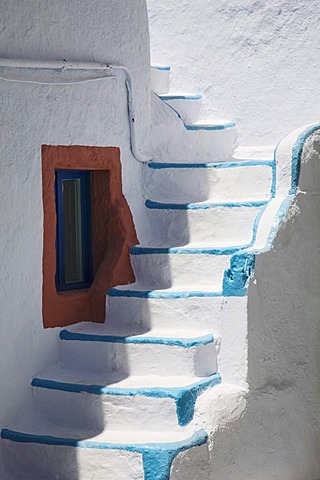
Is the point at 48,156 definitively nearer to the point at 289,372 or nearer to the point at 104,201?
the point at 104,201

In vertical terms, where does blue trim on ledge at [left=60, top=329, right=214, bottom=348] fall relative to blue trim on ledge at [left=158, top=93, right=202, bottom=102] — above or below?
below

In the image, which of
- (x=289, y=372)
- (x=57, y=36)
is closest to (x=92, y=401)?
(x=289, y=372)

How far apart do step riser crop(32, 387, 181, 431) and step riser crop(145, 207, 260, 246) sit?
156 centimetres

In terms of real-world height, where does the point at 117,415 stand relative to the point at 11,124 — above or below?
below

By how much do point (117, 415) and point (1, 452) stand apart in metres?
0.82

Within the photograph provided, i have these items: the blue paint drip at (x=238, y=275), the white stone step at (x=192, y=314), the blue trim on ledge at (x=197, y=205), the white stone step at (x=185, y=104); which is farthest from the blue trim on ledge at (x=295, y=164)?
the white stone step at (x=185, y=104)

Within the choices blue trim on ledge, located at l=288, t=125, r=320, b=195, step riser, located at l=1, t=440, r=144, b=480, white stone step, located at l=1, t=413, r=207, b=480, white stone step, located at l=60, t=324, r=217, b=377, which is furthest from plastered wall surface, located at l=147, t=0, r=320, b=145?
step riser, located at l=1, t=440, r=144, b=480

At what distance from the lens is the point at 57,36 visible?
798 centimetres

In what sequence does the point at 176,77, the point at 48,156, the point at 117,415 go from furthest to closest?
the point at 176,77 < the point at 48,156 < the point at 117,415

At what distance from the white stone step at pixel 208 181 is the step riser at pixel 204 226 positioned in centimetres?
23

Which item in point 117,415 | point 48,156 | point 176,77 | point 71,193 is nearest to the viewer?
point 117,415

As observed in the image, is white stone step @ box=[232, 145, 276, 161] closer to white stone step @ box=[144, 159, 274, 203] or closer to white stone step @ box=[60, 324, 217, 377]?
white stone step @ box=[144, 159, 274, 203]

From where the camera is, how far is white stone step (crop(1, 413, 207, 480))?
6.91m

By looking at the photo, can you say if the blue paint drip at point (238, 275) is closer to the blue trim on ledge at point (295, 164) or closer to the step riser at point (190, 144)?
the blue trim on ledge at point (295, 164)
